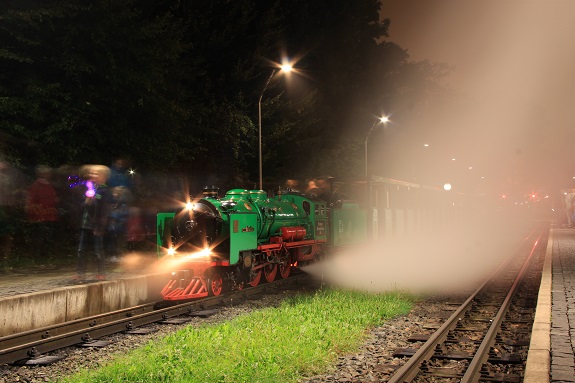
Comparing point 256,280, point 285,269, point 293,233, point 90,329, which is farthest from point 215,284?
point 90,329

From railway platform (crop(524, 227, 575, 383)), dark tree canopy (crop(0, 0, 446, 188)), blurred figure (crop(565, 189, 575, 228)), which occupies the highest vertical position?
dark tree canopy (crop(0, 0, 446, 188))

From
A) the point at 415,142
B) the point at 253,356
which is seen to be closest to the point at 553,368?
the point at 253,356

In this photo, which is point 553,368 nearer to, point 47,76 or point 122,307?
point 122,307

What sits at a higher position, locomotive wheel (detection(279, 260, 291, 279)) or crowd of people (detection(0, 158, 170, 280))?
crowd of people (detection(0, 158, 170, 280))

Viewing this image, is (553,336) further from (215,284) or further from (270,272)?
(270,272)

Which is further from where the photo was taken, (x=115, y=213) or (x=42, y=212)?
(x=42, y=212)

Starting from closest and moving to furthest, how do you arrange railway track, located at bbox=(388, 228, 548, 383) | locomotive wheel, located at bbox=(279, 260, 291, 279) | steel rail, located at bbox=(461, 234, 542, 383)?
1. steel rail, located at bbox=(461, 234, 542, 383)
2. railway track, located at bbox=(388, 228, 548, 383)
3. locomotive wheel, located at bbox=(279, 260, 291, 279)

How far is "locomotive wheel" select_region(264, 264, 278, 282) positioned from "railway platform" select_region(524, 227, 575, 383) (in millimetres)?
6471

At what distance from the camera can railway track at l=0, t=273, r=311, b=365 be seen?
756cm

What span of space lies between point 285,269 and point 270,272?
1.02 meters

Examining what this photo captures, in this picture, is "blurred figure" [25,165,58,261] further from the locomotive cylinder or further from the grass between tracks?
the grass between tracks

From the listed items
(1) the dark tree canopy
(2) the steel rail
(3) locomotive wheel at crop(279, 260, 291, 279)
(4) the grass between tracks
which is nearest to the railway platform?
(2) the steel rail

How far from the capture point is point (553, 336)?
7.67 m

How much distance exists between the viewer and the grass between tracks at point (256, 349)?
630 cm
